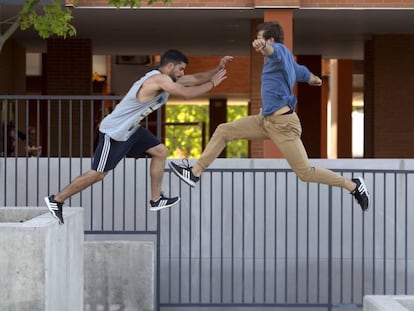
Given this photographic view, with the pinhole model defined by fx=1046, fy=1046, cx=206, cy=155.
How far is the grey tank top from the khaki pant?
1.98ft

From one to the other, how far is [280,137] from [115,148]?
4.54 feet

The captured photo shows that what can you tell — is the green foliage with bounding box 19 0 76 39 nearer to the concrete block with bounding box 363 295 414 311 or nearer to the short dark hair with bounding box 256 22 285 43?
the short dark hair with bounding box 256 22 285 43

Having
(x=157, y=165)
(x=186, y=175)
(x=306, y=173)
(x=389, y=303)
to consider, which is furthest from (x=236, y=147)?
(x=389, y=303)

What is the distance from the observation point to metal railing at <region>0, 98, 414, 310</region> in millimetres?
12672

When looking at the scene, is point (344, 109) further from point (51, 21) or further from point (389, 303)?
point (389, 303)

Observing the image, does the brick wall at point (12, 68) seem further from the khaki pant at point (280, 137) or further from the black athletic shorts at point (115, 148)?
the khaki pant at point (280, 137)

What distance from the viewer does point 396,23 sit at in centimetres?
2005

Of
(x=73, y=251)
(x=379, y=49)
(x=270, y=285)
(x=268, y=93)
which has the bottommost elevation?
(x=270, y=285)

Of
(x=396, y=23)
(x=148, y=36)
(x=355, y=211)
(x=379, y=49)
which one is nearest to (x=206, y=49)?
(x=148, y=36)

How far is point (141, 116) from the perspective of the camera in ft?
28.4

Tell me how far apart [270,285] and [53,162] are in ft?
10.0

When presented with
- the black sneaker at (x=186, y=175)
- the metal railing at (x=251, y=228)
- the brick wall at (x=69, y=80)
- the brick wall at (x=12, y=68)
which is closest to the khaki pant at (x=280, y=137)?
the black sneaker at (x=186, y=175)

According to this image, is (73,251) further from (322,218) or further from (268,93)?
(322,218)

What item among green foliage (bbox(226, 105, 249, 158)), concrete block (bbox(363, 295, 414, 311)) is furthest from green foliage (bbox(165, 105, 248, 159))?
concrete block (bbox(363, 295, 414, 311))
